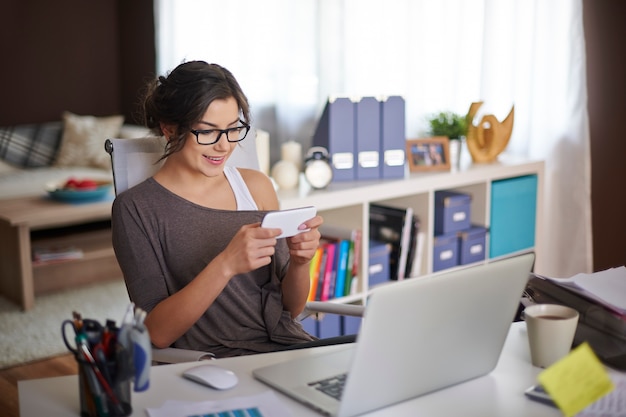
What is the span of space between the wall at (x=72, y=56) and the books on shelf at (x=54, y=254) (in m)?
1.92

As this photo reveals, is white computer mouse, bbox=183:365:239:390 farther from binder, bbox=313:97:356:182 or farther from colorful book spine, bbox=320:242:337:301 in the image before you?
binder, bbox=313:97:356:182

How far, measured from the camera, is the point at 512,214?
140 inches

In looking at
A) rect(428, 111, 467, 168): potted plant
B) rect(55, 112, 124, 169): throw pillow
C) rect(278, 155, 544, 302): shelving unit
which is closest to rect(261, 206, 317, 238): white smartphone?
rect(278, 155, 544, 302): shelving unit

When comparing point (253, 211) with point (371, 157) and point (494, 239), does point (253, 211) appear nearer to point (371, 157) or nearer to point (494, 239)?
point (371, 157)

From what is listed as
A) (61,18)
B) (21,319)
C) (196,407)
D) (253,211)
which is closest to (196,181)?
→ (253,211)

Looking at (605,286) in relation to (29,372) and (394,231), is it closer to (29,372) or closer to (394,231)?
(394,231)

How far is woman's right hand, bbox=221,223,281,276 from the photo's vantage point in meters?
1.66

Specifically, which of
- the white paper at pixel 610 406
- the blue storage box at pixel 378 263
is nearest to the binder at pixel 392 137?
the blue storage box at pixel 378 263

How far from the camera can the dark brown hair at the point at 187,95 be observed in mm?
1799

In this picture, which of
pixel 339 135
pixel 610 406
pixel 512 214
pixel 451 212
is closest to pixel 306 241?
pixel 610 406

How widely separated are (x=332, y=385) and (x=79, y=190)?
118 inches

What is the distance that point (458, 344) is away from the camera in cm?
135

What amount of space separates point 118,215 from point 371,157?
4.89ft

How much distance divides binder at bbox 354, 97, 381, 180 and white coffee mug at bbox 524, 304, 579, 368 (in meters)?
1.71
